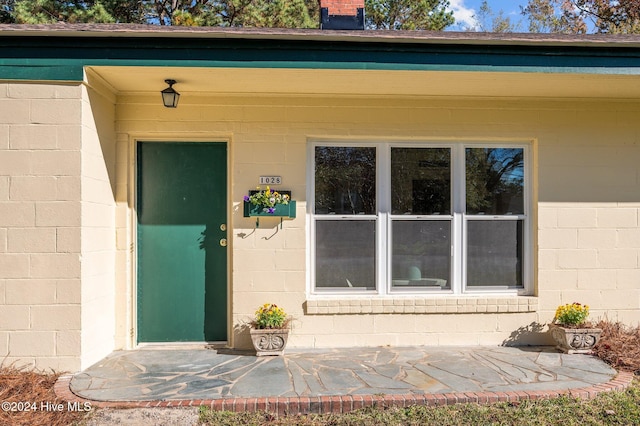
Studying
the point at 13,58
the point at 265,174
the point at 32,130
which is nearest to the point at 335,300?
the point at 265,174

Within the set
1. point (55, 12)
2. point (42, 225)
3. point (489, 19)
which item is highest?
point (489, 19)

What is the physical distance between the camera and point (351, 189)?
219 inches

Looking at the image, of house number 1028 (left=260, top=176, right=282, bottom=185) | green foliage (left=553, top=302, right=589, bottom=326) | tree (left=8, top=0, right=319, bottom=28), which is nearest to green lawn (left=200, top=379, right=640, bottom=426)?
green foliage (left=553, top=302, right=589, bottom=326)

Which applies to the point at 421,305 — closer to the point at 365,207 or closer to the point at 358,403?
the point at 365,207

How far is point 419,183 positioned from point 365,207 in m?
0.68

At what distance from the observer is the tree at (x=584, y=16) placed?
15.2 meters

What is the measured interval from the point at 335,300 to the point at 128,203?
8.28 feet

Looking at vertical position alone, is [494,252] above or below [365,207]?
below

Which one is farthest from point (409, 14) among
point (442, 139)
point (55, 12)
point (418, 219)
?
point (418, 219)

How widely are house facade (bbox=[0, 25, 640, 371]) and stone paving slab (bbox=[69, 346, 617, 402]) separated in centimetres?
32

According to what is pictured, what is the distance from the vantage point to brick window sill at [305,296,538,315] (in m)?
5.35

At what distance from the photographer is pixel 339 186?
218 inches

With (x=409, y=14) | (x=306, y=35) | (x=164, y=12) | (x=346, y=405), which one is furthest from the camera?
(x=409, y=14)

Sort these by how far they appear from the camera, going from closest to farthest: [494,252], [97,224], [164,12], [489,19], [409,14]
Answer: [97,224] → [494,252] → [164,12] → [409,14] → [489,19]
